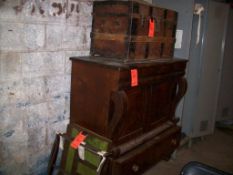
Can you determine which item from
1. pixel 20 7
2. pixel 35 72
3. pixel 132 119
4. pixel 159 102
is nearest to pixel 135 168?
pixel 132 119

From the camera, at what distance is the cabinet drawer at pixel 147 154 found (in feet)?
6.38

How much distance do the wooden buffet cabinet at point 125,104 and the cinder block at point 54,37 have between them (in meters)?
0.17

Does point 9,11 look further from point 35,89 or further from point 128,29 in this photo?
point 128,29

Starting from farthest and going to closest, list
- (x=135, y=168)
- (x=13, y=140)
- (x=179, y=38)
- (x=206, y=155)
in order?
1. (x=206, y=155)
2. (x=179, y=38)
3. (x=135, y=168)
4. (x=13, y=140)

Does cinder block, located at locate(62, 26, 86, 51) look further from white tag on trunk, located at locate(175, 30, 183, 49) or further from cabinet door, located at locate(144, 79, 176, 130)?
white tag on trunk, located at locate(175, 30, 183, 49)

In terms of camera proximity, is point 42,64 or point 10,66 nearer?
point 10,66

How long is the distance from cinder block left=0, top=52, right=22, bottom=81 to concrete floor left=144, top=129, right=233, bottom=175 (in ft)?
5.50

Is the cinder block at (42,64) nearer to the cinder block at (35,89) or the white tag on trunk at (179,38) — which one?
the cinder block at (35,89)

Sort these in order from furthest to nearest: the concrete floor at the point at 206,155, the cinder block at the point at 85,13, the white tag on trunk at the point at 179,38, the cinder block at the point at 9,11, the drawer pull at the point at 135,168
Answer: the white tag on trunk at the point at 179,38
the concrete floor at the point at 206,155
the cinder block at the point at 85,13
the drawer pull at the point at 135,168
the cinder block at the point at 9,11

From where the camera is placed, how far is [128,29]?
6.36ft

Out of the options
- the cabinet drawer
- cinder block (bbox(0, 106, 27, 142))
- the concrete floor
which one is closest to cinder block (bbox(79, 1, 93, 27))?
cinder block (bbox(0, 106, 27, 142))

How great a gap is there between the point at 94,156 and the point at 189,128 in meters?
1.88

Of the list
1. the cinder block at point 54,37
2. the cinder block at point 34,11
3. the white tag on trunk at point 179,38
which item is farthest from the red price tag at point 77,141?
the white tag on trunk at point 179,38

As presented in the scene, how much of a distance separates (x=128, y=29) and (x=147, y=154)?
107 centimetres
